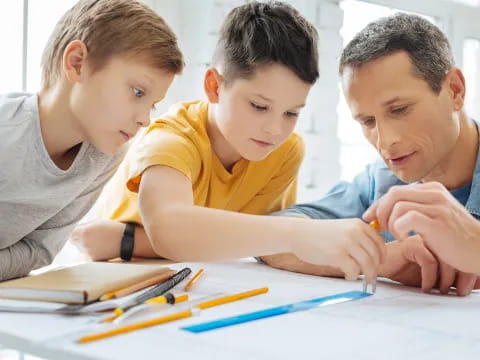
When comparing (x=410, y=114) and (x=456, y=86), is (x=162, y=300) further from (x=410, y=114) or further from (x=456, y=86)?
(x=456, y=86)

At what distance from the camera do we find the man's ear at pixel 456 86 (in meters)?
1.21

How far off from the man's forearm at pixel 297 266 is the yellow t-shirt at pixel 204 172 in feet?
0.69

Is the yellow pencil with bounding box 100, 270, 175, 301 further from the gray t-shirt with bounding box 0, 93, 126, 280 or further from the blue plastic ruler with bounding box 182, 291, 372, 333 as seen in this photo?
the gray t-shirt with bounding box 0, 93, 126, 280

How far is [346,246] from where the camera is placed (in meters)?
0.90

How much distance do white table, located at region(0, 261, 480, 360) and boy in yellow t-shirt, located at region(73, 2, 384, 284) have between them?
0.12 m

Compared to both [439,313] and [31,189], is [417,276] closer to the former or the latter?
[439,313]

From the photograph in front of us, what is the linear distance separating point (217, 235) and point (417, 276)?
11.9 inches

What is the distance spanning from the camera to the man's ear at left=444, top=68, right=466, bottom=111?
3.98 feet

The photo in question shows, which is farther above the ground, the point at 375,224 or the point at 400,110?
the point at 400,110

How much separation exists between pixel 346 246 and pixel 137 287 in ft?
0.92

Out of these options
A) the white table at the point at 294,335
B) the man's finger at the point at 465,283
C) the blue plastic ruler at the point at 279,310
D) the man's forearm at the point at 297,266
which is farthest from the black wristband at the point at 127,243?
the man's finger at the point at 465,283

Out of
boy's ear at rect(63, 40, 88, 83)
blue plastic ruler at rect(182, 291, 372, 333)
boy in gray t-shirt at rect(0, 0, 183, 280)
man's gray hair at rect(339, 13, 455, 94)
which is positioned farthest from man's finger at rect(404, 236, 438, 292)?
boy's ear at rect(63, 40, 88, 83)

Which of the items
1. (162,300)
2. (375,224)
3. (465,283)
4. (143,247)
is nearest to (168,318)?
(162,300)

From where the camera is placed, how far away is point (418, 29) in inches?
47.3
